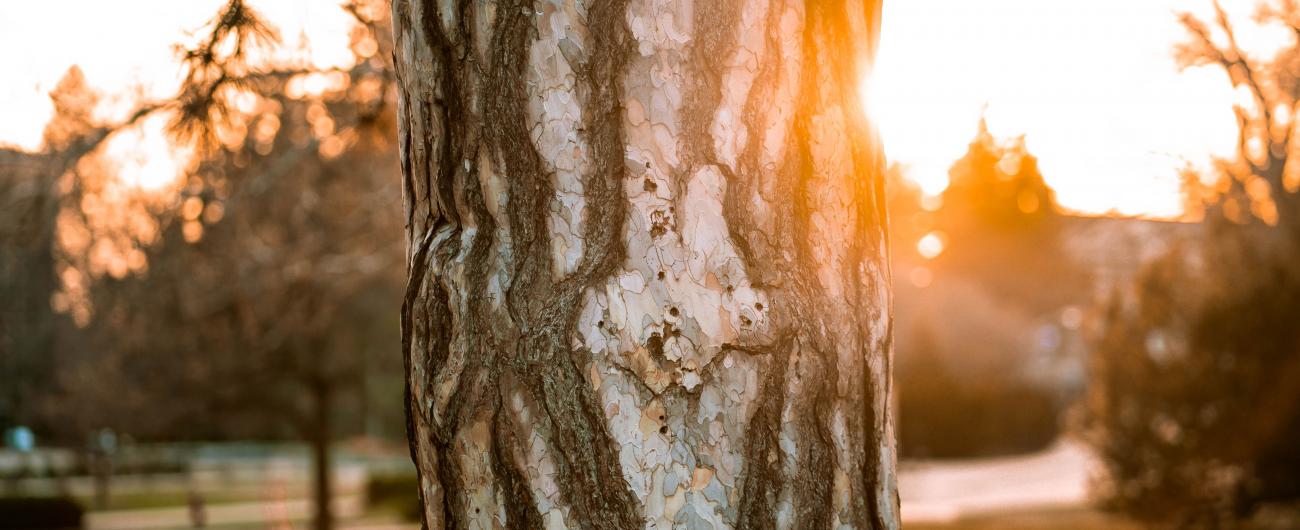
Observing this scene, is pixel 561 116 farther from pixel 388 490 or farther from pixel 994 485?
pixel 994 485

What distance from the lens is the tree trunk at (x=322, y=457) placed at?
1834 centimetres

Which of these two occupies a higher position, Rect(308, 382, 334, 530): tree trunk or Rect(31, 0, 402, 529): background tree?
Rect(31, 0, 402, 529): background tree

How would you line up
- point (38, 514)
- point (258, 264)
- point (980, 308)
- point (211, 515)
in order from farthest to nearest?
point (980, 308) → point (211, 515) → point (38, 514) → point (258, 264)

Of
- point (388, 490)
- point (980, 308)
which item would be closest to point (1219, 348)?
point (388, 490)

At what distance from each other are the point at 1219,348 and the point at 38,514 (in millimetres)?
17783

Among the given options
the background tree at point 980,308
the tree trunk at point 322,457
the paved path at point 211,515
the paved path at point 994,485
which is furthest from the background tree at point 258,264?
the background tree at point 980,308

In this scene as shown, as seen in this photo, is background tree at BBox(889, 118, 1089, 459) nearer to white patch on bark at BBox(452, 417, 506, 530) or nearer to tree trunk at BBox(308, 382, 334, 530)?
tree trunk at BBox(308, 382, 334, 530)

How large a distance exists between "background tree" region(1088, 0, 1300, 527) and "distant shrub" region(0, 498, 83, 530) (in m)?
15.9

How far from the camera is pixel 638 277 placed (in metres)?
1.64

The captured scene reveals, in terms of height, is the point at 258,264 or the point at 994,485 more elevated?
the point at 258,264

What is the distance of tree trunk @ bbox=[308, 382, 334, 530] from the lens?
1834 centimetres

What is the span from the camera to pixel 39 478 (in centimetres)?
3095

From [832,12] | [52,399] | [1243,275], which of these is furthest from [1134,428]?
[52,399]

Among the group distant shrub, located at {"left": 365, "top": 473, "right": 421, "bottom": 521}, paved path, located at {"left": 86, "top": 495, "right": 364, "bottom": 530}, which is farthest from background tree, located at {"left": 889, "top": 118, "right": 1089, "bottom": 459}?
paved path, located at {"left": 86, "top": 495, "right": 364, "bottom": 530}
